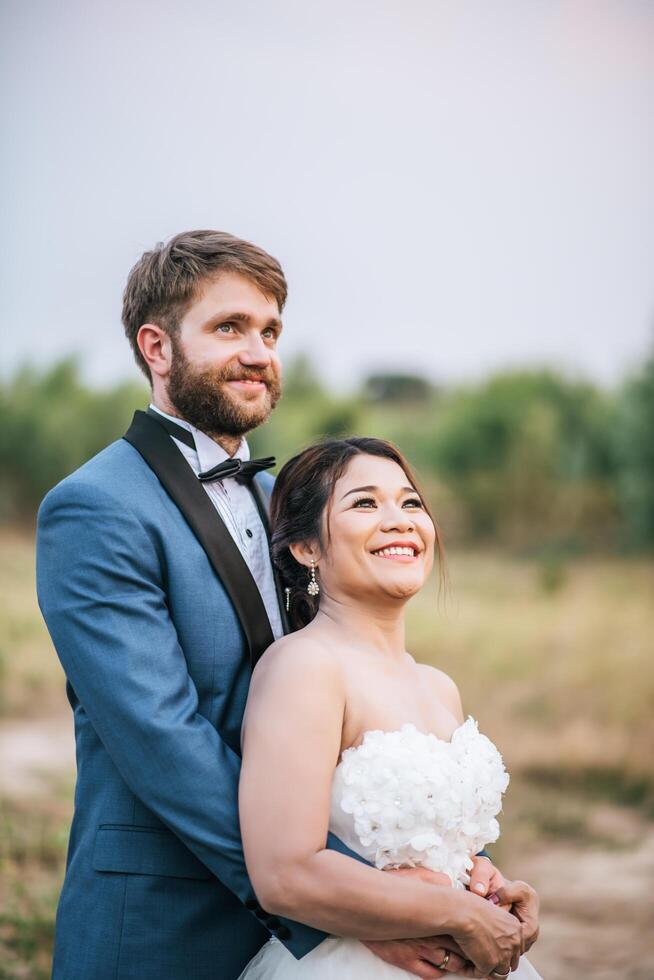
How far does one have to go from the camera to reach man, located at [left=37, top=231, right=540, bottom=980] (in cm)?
204

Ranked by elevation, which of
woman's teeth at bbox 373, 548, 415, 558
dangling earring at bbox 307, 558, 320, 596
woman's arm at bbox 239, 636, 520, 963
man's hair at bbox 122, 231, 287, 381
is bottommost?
woman's arm at bbox 239, 636, 520, 963

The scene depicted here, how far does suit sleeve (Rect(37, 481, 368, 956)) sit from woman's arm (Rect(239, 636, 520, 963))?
0.27 feet

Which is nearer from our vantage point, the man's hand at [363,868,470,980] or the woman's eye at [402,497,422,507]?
the man's hand at [363,868,470,980]

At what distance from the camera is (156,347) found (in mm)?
2539

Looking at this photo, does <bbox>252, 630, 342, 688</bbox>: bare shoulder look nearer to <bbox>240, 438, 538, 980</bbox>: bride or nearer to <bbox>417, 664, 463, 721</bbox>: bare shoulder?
<bbox>240, 438, 538, 980</bbox>: bride

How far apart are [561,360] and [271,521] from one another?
10.5 metres

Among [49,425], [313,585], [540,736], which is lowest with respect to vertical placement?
[540,736]

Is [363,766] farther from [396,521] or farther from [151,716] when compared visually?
[396,521]

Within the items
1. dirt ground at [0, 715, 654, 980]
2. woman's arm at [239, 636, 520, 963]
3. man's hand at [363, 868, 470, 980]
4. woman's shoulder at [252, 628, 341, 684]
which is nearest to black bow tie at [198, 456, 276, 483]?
woman's shoulder at [252, 628, 341, 684]

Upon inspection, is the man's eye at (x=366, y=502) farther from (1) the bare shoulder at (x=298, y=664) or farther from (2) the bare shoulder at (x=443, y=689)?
(2) the bare shoulder at (x=443, y=689)

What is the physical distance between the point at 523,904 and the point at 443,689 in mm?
529

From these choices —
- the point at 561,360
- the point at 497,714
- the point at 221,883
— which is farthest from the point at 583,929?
the point at 561,360

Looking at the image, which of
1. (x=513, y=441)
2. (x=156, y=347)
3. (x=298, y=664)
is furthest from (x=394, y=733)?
(x=513, y=441)

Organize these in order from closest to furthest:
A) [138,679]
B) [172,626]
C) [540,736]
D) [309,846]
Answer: [309,846] → [138,679] → [172,626] → [540,736]
